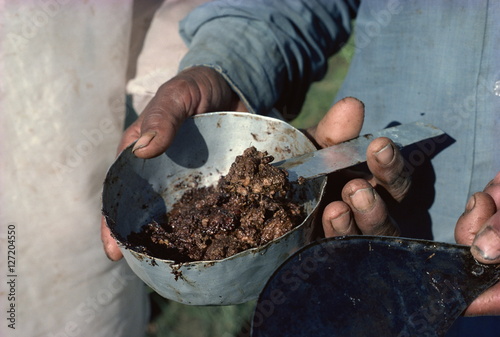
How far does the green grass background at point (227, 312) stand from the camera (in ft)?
6.89

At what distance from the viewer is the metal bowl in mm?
901

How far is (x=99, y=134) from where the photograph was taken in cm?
186

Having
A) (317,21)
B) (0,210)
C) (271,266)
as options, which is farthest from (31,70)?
(271,266)

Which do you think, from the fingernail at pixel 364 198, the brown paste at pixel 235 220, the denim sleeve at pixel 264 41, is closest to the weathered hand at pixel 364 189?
the fingernail at pixel 364 198

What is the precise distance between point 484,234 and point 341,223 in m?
0.32

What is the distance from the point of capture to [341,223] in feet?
3.59

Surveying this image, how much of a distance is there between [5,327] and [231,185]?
123 cm

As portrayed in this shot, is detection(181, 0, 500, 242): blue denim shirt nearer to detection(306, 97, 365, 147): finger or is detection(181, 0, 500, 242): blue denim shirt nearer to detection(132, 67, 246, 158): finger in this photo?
detection(132, 67, 246, 158): finger

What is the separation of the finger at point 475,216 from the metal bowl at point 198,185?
0.35 m

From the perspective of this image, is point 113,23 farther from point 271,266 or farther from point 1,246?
point 271,266

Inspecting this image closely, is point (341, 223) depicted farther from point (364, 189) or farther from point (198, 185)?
point (198, 185)

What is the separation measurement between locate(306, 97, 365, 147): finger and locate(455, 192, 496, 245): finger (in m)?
0.37

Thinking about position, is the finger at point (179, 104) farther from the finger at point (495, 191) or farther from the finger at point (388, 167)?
the finger at point (495, 191)

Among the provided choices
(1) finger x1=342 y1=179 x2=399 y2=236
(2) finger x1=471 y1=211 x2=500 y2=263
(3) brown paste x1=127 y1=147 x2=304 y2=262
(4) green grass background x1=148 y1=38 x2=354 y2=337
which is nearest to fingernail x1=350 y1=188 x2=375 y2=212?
(1) finger x1=342 y1=179 x2=399 y2=236
